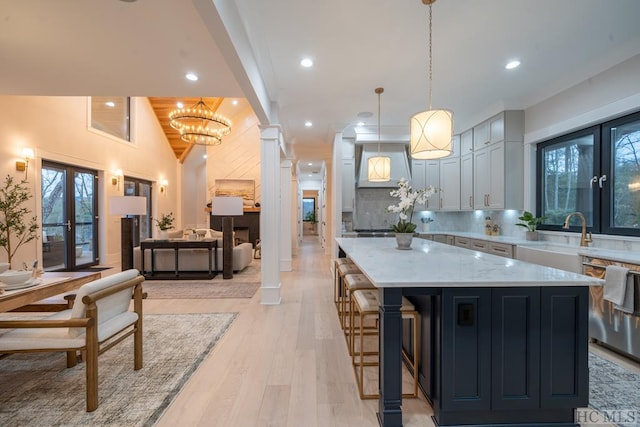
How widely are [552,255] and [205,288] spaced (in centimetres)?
463

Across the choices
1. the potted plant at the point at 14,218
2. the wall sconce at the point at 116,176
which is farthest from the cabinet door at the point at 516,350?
the wall sconce at the point at 116,176

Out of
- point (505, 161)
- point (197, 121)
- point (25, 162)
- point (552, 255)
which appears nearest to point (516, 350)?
point (552, 255)

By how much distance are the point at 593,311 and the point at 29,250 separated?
7.78 metres

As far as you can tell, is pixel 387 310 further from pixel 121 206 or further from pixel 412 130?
pixel 121 206

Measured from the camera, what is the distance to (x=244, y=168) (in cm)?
945

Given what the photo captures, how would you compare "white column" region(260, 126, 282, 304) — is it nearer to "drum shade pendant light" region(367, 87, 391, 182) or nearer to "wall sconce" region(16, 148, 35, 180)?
"drum shade pendant light" region(367, 87, 391, 182)

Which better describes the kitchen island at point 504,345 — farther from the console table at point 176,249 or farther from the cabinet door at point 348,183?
the console table at point 176,249

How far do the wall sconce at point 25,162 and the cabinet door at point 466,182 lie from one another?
24.5 feet

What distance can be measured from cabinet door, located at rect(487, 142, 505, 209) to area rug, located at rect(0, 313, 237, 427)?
4183 mm

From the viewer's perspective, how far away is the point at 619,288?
2332 mm

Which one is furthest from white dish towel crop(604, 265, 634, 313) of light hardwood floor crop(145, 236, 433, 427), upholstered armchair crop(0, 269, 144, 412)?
upholstered armchair crop(0, 269, 144, 412)

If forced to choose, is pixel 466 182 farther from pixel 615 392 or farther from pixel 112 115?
pixel 112 115

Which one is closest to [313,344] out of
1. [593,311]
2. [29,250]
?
[593,311]

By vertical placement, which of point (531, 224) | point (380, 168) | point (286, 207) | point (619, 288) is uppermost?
point (380, 168)
